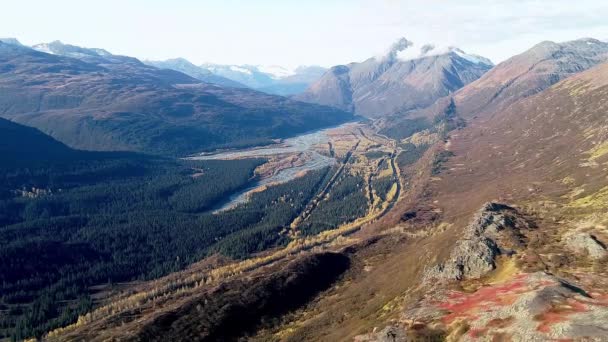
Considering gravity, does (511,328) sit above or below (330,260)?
above

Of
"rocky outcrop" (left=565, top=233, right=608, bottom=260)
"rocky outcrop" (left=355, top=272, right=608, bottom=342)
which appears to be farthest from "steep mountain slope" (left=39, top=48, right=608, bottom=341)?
"rocky outcrop" (left=565, top=233, right=608, bottom=260)

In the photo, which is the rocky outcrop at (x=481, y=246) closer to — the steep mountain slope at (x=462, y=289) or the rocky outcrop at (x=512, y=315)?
the steep mountain slope at (x=462, y=289)

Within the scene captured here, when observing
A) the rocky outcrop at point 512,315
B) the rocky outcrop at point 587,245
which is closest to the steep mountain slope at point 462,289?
the rocky outcrop at point 512,315

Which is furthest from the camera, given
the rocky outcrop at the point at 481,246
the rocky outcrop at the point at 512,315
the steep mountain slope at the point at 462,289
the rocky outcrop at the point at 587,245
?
the rocky outcrop at the point at 481,246

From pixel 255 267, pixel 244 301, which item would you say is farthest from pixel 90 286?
pixel 244 301

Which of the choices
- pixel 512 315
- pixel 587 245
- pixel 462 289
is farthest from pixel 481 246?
pixel 512 315

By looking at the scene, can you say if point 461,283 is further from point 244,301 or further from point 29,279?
point 29,279
